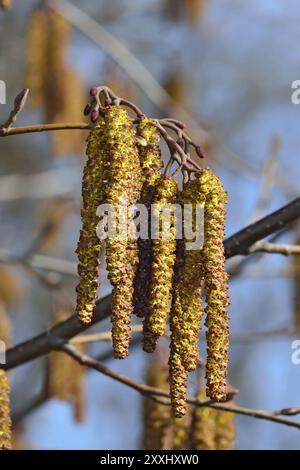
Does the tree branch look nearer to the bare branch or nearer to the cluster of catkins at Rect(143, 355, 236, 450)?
the bare branch

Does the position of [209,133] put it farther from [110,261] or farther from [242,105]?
[242,105]

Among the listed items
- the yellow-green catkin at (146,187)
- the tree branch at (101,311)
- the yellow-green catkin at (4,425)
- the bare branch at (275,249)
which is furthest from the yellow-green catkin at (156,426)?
the yellow-green catkin at (146,187)

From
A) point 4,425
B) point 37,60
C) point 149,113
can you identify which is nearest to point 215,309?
point 4,425

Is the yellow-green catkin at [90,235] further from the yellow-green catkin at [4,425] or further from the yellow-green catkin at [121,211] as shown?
the yellow-green catkin at [4,425]

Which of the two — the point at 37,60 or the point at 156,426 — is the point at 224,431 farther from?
the point at 37,60

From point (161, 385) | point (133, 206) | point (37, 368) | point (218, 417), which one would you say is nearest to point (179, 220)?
point (133, 206)

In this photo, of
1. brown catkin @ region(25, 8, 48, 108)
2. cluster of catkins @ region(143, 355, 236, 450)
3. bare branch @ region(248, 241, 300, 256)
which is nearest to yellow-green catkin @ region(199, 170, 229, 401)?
bare branch @ region(248, 241, 300, 256)
